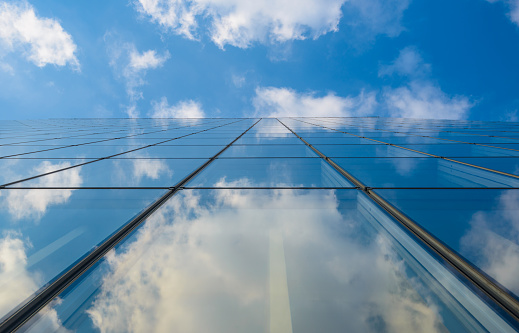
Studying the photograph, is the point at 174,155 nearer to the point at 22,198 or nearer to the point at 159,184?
the point at 159,184

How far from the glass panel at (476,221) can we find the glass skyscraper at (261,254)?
1cm

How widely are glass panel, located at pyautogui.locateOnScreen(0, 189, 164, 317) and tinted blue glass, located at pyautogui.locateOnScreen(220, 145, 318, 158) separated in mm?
3097

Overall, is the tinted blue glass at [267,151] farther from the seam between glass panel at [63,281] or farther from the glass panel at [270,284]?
the seam between glass panel at [63,281]

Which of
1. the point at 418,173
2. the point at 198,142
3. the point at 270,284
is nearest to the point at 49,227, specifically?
the point at 270,284

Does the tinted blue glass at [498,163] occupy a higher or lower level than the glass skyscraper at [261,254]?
higher

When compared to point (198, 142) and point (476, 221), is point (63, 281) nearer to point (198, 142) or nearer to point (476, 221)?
point (476, 221)

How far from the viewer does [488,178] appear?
13.4ft

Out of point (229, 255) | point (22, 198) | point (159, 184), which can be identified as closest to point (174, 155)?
point (159, 184)

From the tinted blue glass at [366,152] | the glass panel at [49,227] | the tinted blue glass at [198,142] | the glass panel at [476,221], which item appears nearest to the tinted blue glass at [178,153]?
the tinted blue glass at [198,142]

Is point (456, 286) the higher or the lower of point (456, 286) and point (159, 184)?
the lower

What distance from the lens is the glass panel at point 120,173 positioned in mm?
3912

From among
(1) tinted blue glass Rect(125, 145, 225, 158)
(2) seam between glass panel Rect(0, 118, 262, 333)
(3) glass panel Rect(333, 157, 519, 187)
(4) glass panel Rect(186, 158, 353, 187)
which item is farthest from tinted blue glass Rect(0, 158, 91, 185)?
(3) glass panel Rect(333, 157, 519, 187)

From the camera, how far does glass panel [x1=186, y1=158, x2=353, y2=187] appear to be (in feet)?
12.9

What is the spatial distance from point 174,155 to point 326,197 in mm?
4151
